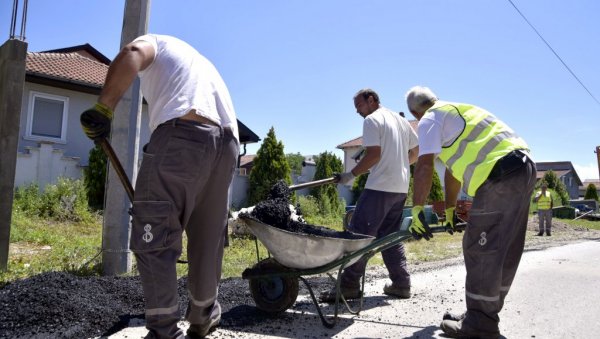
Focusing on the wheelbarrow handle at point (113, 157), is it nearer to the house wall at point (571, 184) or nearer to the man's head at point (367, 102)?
the man's head at point (367, 102)

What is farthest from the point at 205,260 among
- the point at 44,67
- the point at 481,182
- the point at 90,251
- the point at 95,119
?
the point at 44,67

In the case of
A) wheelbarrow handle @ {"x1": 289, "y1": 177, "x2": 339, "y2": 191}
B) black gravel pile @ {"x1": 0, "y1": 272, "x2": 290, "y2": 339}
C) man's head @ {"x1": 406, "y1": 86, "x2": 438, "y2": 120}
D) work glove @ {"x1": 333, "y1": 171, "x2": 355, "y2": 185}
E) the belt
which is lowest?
black gravel pile @ {"x1": 0, "y1": 272, "x2": 290, "y2": 339}

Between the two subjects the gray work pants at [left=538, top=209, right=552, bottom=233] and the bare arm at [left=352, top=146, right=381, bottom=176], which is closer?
the bare arm at [left=352, top=146, right=381, bottom=176]

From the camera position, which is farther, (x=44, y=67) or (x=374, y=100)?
(x=44, y=67)

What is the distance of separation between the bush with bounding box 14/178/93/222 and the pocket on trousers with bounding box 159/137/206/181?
8.13m

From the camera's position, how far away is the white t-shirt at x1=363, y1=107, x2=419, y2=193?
166 inches

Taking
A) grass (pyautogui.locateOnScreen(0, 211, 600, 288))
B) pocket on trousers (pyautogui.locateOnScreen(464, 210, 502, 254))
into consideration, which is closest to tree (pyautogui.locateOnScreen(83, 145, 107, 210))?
grass (pyautogui.locateOnScreen(0, 211, 600, 288))

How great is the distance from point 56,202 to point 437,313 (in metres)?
8.47

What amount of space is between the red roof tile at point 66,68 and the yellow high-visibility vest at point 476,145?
1239 centimetres

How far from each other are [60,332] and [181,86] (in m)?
1.62

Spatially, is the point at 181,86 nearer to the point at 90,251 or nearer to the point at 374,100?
the point at 374,100

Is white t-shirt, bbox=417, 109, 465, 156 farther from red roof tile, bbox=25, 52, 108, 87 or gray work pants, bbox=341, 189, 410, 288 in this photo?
red roof tile, bbox=25, 52, 108, 87

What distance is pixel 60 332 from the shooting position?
272 centimetres

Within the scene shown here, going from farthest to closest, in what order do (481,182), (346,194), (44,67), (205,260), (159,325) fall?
(346,194)
(44,67)
(481,182)
(205,260)
(159,325)
